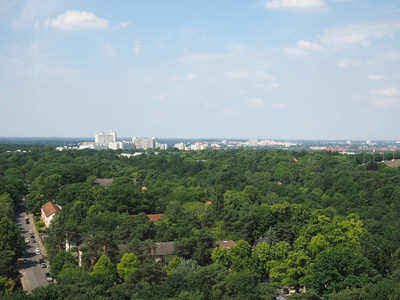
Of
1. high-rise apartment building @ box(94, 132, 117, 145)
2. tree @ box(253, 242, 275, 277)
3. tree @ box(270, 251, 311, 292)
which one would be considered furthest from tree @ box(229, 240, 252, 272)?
high-rise apartment building @ box(94, 132, 117, 145)

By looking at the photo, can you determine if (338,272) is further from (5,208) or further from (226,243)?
(5,208)

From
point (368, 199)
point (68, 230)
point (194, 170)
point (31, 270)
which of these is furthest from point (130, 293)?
point (194, 170)

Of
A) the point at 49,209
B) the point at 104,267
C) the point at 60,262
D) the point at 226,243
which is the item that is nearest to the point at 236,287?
the point at 104,267

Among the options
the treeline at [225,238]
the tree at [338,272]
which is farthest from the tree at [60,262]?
the tree at [338,272]

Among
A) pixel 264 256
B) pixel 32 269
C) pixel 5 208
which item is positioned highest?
pixel 5 208

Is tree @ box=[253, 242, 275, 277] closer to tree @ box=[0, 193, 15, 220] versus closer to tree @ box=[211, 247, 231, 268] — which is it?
tree @ box=[211, 247, 231, 268]
